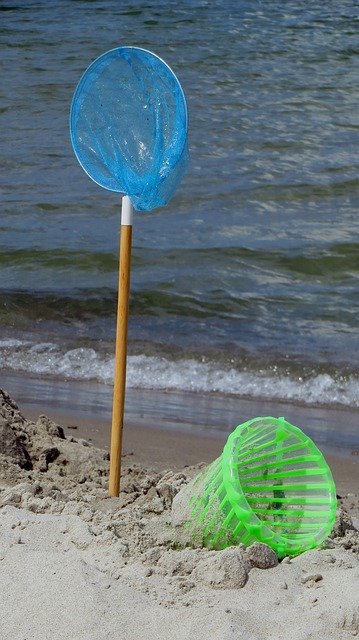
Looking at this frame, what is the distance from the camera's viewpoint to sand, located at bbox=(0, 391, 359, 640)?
261cm

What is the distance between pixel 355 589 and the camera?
108 inches

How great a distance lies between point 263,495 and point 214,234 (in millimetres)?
5100

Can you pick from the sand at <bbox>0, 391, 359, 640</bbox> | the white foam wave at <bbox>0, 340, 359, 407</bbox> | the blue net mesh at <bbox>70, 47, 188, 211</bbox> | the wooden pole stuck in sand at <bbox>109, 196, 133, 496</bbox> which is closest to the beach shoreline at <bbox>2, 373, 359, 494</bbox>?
the white foam wave at <bbox>0, 340, 359, 407</bbox>

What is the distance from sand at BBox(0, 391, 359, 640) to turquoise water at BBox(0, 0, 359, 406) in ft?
8.26

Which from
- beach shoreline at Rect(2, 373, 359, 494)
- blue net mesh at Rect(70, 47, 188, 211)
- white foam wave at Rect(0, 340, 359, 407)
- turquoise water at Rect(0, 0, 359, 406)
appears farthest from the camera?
turquoise water at Rect(0, 0, 359, 406)

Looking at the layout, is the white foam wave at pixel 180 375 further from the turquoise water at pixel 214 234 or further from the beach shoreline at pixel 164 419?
the beach shoreline at pixel 164 419

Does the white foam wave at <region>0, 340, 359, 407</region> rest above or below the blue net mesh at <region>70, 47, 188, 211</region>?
below

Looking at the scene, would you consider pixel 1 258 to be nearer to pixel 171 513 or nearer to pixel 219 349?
pixel 219 349

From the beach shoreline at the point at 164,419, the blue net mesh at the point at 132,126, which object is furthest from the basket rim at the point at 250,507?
the beach shoreline at the point at 164,419

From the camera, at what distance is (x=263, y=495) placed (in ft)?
10.2

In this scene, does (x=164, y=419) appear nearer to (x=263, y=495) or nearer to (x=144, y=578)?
(x=263, y=495)

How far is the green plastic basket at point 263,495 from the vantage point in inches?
115

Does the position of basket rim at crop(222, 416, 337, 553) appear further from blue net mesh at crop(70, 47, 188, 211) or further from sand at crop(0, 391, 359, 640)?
blue net mesh at crop(70, 47, 188, 211)

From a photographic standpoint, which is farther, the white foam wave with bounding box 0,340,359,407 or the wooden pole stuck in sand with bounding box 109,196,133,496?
the white foam wave with bounding box 0,340,359,407
